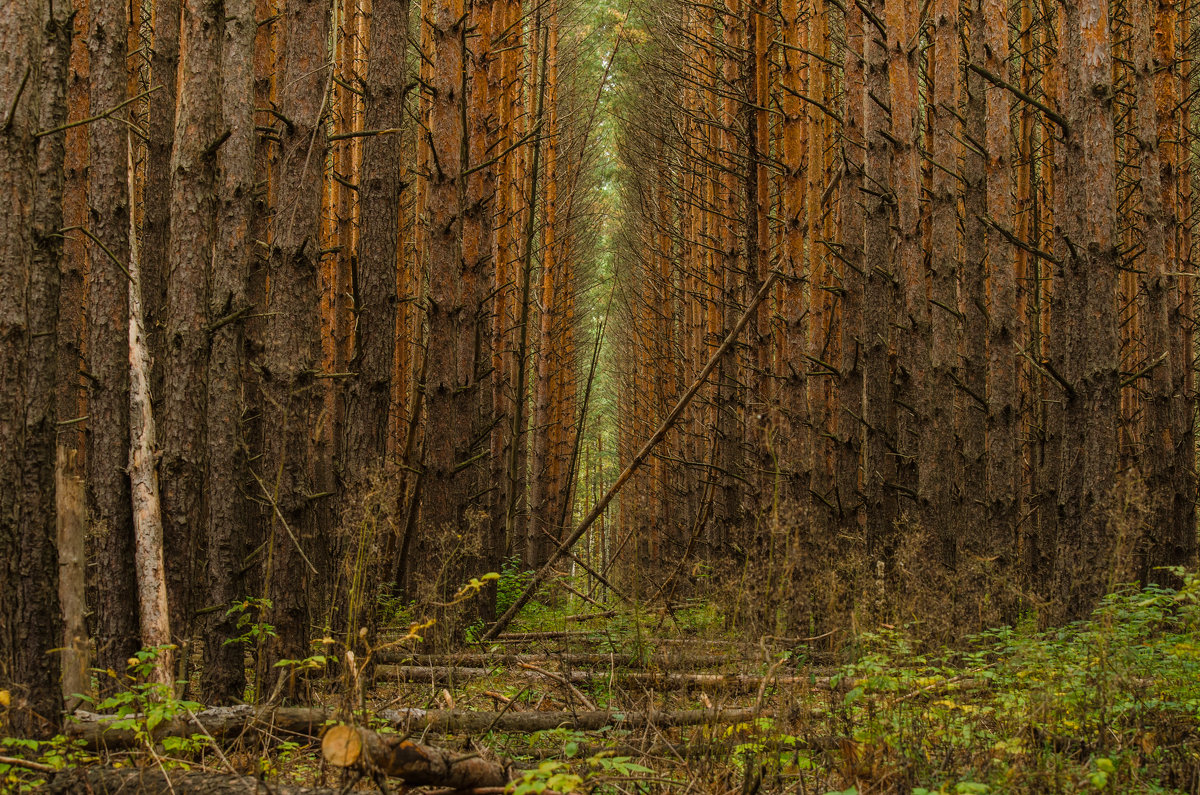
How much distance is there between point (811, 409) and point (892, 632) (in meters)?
5.71

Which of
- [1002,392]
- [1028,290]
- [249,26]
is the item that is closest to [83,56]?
[249,26]

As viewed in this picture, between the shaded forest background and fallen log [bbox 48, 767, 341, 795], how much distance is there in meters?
0.57

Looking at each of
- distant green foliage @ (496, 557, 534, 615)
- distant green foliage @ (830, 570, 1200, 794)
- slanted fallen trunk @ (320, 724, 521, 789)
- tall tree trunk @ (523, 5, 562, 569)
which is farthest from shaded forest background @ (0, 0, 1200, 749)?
distant green foliage @ (496, 557, 534, 615)

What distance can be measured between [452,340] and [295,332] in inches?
85.3

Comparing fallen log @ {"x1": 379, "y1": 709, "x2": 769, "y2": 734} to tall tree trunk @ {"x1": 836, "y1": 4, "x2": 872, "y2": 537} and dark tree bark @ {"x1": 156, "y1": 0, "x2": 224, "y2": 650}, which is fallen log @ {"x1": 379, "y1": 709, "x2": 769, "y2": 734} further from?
tall tree trunk @ {"x1": 836, "y1": 4, "x2": 872, "y2": 537}

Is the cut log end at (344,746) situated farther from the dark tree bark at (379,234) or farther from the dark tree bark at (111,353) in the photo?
the dark tree bark at (379,234)

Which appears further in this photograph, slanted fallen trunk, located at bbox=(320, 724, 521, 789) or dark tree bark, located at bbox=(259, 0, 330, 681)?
dark tree bark, located at bbox=(259, 0, 330, 681)

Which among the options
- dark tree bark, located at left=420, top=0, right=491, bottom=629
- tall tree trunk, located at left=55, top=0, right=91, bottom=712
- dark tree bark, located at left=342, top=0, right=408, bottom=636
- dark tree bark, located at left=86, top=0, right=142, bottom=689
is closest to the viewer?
tall tree trunk, located at left=55, top=0, right=91, bottom=712

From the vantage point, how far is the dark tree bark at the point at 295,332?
515cm

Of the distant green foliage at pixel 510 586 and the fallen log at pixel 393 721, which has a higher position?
the fallen log at pixel 393 721

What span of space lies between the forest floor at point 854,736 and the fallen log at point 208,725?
63 millimetres

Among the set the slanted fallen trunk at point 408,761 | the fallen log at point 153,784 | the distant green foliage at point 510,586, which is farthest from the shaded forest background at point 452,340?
the distant green foliage at point 510,586

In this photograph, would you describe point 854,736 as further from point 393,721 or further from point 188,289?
point 188,289

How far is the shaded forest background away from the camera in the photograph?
409cm
